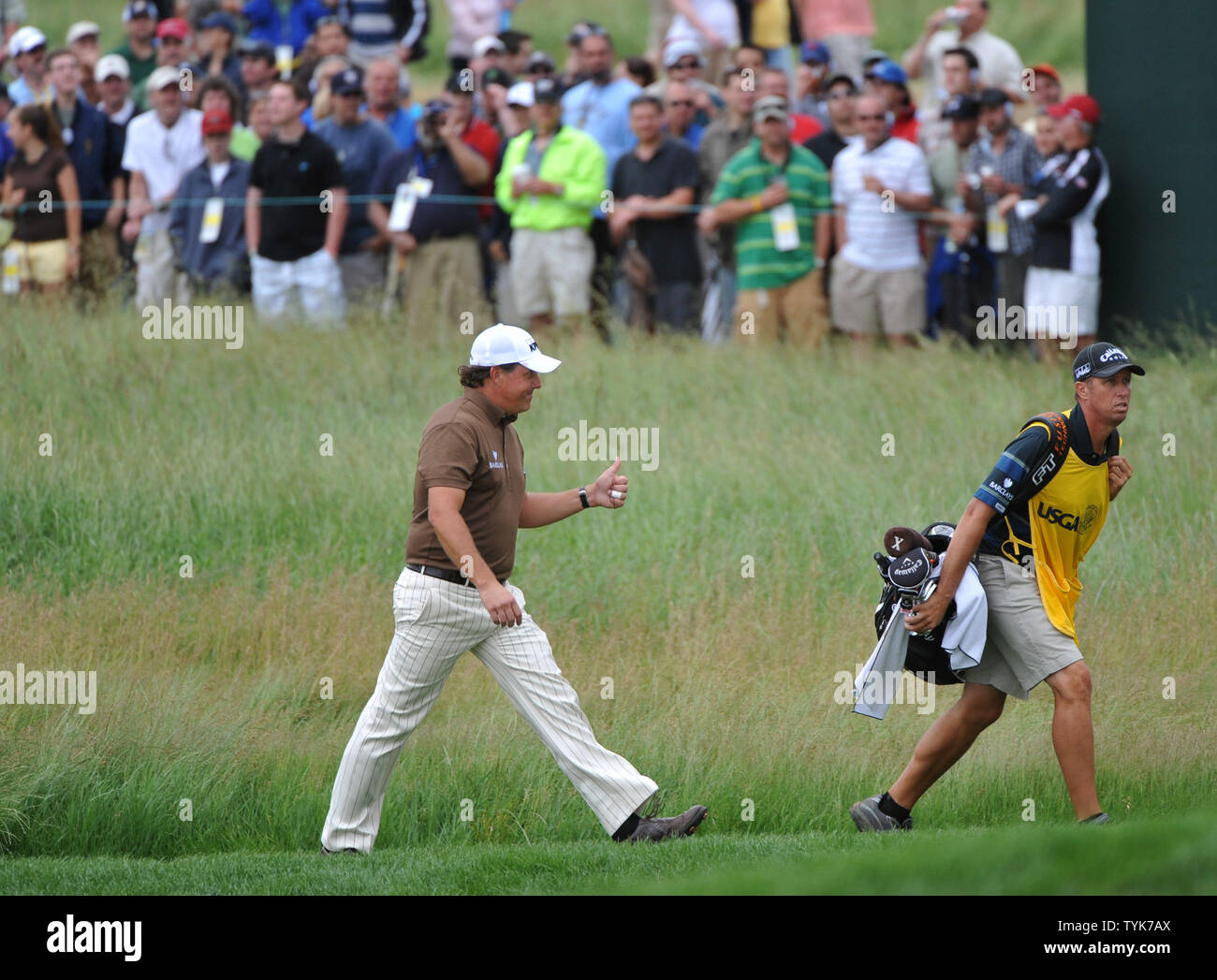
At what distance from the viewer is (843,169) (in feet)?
53.3

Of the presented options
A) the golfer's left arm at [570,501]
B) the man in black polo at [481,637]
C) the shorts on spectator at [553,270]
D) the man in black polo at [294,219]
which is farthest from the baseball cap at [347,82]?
the man in black polo at [481,637]

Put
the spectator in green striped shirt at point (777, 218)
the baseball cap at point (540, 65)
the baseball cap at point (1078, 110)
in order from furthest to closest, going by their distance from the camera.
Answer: the baseball cap at point (540, 65) < the spectator in green striped shirt at point (777, 218) < the baseball cap at point (1078, 110)

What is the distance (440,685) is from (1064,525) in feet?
9.72

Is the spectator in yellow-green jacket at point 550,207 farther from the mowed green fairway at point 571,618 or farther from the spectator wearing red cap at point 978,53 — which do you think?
the spectator wearing red cap at point 978,53

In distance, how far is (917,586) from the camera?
788 centimetres

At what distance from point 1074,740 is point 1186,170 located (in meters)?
9.80

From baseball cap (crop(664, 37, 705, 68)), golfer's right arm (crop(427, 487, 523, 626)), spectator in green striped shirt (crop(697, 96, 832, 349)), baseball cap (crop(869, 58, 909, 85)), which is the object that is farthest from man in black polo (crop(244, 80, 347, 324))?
golfer's right arm (crop(427, 487, 523, 626))

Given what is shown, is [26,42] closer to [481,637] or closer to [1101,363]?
[481,637]

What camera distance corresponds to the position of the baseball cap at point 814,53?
18.3m

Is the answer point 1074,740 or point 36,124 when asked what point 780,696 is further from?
point 36,124

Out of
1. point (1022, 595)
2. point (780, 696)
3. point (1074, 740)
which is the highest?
point (1022, 595)

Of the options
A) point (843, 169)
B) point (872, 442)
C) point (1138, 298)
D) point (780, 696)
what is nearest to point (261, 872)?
point (780, 696)

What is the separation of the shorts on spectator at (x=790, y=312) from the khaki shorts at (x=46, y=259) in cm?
725

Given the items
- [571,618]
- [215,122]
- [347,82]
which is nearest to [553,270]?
[347,82]
